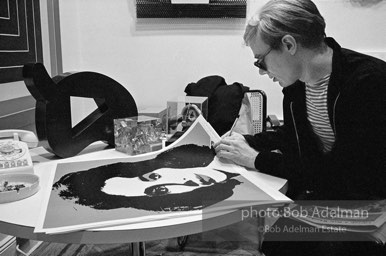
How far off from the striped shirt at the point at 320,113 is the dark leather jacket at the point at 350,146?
12 cm

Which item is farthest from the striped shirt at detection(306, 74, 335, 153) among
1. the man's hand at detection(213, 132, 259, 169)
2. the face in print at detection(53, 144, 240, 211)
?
the face in print at detection(53, 144, 240, 211)

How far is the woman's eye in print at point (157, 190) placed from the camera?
0.99 meters

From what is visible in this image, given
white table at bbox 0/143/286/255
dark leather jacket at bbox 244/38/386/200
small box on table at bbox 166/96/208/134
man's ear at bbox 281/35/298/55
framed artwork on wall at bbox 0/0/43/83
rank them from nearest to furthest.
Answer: white table at bbox 0/143/286/255 < dark leather jacket at bbox 244/38/386/200 < man's ear at bbox 281/35/298/55 < framed artwork on wall at bbox 0/0/43/83 < small box on table at bbox 166/96/208/134

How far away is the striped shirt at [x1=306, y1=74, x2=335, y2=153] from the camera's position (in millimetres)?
1290

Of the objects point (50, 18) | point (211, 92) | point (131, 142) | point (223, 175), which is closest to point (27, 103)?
point (50, 18)

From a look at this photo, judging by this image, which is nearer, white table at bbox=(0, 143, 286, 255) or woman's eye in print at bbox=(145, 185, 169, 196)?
white table at bbox=(0, 143, 286, 255)

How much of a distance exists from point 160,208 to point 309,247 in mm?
546

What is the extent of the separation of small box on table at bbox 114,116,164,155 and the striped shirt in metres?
0.59

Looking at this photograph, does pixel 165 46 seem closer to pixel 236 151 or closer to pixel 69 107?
pixel 69 107

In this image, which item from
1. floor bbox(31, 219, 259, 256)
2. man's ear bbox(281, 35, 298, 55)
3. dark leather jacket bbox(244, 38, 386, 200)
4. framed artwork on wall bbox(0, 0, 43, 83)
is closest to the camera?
dark leather jacket bbox(244, 38, 386, 200)

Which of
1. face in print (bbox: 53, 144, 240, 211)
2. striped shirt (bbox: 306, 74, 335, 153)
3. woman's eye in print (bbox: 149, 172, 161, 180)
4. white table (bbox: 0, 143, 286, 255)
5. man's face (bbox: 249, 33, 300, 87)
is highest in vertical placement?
man's face (bbox: 249, 33, 300, 87)


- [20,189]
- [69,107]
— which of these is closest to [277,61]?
[69,107]

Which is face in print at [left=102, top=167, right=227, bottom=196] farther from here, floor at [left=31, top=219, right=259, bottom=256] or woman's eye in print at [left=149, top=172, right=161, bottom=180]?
floor at [left=31, top=219, right=259, bottom=256]

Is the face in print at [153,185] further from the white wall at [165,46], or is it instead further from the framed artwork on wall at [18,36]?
the white wall at [165,46]
